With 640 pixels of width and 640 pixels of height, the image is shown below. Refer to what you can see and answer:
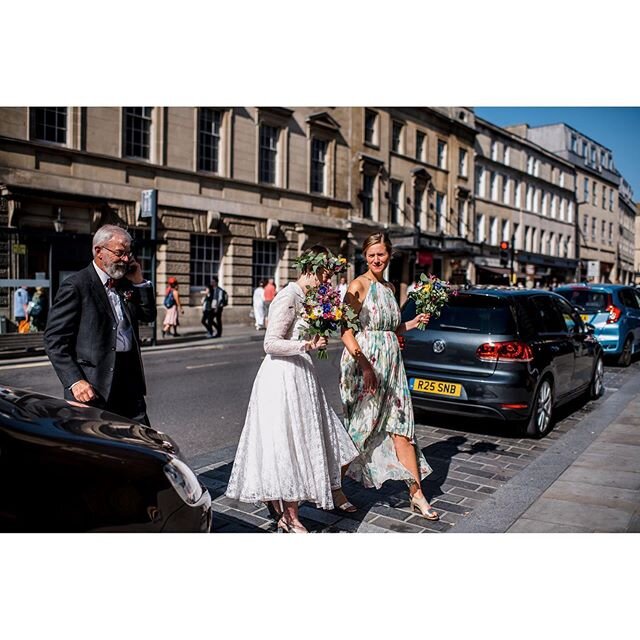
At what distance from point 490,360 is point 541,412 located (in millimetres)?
959

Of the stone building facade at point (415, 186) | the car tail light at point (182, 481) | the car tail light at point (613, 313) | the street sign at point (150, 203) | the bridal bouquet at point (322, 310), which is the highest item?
the stone building facade at point (415, 186)

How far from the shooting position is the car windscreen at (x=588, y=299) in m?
12.9

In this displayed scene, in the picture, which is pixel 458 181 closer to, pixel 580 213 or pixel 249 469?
pixel 580 213

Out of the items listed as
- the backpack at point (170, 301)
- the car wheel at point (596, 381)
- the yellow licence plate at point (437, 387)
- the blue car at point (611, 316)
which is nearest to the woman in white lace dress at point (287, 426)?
the yellow licence plate at point (437, 387)

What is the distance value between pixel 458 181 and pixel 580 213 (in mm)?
7693

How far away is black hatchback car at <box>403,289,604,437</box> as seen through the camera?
652 centimetres

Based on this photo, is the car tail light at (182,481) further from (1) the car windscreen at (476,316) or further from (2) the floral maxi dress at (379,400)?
(1) the car windscreen at (476,316)

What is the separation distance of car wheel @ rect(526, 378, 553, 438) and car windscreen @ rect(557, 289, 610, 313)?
6.41 metres

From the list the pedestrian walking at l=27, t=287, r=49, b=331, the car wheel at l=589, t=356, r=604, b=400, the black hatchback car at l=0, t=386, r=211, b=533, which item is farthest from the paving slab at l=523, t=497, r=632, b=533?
the pedestrian walking at l=27, t=287, r=49, b=331

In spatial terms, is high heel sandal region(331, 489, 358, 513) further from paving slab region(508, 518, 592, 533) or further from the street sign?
the street sign

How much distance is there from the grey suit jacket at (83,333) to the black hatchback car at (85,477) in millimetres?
504

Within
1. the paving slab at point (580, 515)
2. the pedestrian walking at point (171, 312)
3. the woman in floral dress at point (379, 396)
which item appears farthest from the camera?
the pedestrian walking at point (171, 312)

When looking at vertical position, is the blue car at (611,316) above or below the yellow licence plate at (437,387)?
above

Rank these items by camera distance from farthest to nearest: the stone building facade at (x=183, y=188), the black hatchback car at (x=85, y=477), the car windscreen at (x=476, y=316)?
the stone building facade at (x=183, y=188), the car windscreen at (x=476, y=316), the black hatchback car at (x=85, y=477)
